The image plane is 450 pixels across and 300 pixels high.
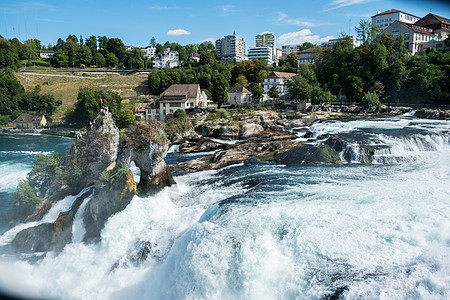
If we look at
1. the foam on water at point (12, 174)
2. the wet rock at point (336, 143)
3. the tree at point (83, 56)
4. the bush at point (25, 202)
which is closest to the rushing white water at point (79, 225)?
the bush at point (25, 202)

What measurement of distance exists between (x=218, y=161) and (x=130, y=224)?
404 inches

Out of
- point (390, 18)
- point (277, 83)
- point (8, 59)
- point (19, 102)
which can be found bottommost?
point (19, 102)

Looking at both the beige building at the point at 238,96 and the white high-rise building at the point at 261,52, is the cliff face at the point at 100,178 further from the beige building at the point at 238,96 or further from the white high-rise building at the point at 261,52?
the white high-rise building at the point at 261,52

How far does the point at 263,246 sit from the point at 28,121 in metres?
48.0

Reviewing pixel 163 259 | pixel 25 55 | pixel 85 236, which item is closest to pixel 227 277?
pixel 163 259

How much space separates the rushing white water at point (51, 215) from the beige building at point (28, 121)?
37.6m

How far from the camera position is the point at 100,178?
46.7 ft

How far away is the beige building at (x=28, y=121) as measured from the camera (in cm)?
4612

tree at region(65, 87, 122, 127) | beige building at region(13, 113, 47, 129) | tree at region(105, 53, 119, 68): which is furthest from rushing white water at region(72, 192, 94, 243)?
tree at region(105, 53, 119, 68)

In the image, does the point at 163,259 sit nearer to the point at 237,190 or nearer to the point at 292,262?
the point at 292,262

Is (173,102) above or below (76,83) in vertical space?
below

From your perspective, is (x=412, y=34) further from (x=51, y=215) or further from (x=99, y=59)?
(x=99, y=59)

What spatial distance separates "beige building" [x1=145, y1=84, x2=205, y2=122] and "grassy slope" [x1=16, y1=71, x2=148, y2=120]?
920 inches

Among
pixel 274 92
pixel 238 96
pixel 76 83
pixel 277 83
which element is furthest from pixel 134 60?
pixel 274 92
